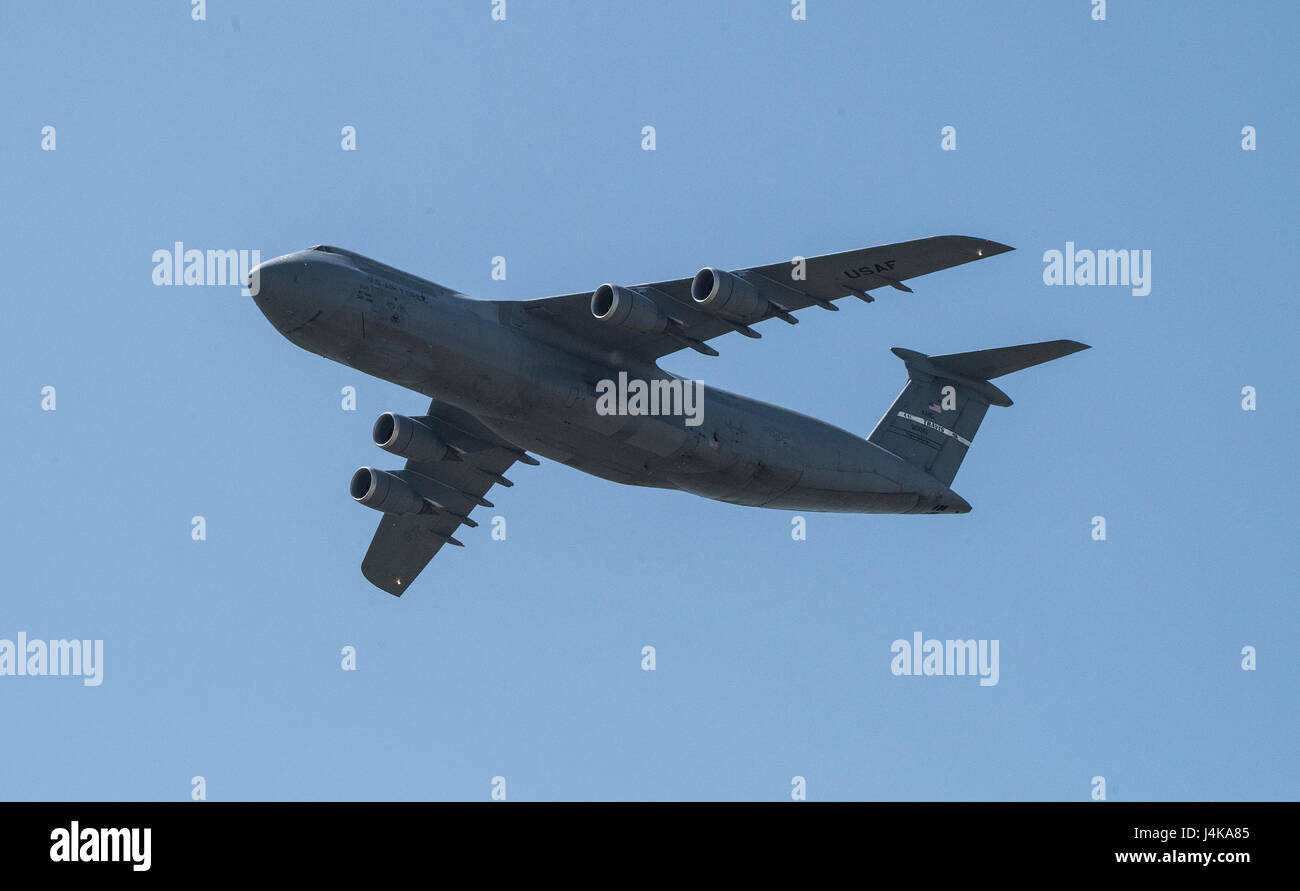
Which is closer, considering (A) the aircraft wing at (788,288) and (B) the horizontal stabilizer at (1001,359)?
(A) the aircraft wing at (788,288)

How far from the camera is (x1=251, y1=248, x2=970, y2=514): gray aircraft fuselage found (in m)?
23.6

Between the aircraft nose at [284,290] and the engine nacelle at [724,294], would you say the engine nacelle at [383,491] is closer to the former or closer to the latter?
the aircraft nose at [284,290]

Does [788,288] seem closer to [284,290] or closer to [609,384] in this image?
[609,384]

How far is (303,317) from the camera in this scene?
76.8ft

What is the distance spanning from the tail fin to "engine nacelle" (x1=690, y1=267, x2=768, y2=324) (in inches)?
273

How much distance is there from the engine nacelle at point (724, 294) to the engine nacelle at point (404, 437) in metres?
6.03

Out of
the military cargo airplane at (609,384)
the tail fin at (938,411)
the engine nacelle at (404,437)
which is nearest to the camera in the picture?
the military cargo airplane at (609,384)

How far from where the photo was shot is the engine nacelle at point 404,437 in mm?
28000

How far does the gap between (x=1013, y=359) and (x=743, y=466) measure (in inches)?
232

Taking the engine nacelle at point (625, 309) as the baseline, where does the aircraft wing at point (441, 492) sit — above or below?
below

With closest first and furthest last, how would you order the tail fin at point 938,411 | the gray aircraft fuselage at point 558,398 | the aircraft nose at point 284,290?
the aircraft nose at point 284,290, the gray aircraft fuselage at point 558,398, the tail fin at point 938,411

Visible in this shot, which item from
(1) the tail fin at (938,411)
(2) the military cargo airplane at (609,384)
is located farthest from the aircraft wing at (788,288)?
(1) the tail fin at (938,411)

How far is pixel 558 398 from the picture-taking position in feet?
83.6

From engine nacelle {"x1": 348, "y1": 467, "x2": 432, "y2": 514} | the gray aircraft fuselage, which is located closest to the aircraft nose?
the gray aircraft fuselage
